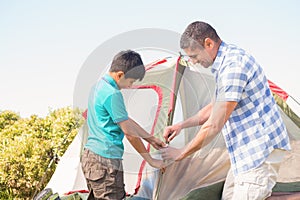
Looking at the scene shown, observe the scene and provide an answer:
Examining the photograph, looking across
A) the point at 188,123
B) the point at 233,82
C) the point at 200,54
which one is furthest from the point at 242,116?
the point at 188,123

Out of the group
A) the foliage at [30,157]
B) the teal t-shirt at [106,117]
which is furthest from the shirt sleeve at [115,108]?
the foliage at [30,157]

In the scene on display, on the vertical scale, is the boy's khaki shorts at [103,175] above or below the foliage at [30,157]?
above

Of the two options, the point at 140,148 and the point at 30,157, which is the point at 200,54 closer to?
the point at 140,148

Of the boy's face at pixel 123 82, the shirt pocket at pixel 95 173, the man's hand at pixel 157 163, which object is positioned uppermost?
the boy's face at pixel 123 82

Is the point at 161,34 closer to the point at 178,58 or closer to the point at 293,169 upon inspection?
the point at 178,58

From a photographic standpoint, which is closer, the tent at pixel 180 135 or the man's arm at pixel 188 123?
the man's arm at pixel 188 123

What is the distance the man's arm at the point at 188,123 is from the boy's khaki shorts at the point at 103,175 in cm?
37

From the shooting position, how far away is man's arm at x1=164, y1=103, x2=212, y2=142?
2551mm

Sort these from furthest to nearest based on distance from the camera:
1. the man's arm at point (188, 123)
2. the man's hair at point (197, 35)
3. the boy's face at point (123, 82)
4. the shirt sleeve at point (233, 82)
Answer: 1. the man's arm at point (188, 123)
2. the boy's face at point (123, 82)
3. the man's hair at point (197, 35)
4. the shirt sleeve at point (233, 82)

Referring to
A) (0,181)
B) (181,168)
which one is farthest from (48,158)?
(181,168)

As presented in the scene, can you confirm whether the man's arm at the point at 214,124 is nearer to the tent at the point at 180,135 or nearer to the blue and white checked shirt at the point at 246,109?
the blue and white checked shirt at the point at 246,109

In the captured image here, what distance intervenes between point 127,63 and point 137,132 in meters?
0.36

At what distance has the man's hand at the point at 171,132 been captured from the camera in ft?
8.39

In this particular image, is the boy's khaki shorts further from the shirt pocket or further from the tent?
the tent
